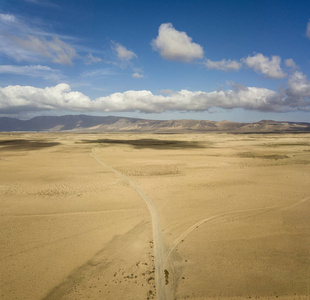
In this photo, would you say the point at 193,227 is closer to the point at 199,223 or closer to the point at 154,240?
the point at 199,223

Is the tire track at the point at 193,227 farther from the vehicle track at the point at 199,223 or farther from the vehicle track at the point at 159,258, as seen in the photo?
the vehicle track at the point at 159,258

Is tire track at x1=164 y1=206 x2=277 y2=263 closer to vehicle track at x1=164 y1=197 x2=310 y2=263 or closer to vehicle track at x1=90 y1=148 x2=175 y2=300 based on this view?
vehicle track at x1=164 y1=197 x2=310 y2=263

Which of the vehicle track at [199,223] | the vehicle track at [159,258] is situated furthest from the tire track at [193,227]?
the vehicle track at [159,258]

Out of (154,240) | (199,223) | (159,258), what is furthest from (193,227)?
(159,258)

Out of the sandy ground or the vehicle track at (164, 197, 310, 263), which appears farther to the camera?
the vehicle track at (164, 197, 310, 263)

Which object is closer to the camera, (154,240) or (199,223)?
(154,240)

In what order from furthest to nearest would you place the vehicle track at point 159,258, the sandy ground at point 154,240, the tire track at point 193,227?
1. the tire track at point 193,227
2. the sandy ground at point 154,240
3. the vehicle track at point 159,258

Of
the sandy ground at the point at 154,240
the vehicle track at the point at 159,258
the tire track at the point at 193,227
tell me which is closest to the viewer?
the vehicle track at the point at 159,258

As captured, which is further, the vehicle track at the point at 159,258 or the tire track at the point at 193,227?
the tire track at the point at 193,227

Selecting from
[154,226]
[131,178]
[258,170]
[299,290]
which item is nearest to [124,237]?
[154,226]

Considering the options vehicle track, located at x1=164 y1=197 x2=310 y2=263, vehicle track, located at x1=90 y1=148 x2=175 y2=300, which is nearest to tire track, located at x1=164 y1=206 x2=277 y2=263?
vehicle track, located at x1=164 y1=197 x2=310 y2=263

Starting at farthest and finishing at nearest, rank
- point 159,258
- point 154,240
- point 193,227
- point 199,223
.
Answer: point 199,223 → point 193,227 → point 154,240 → point 159,258

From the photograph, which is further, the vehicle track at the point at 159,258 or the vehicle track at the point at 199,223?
the vehicle track at the point at 199,223

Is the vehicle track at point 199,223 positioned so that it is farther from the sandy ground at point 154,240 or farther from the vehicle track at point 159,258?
the vehicle track at point 159,258
